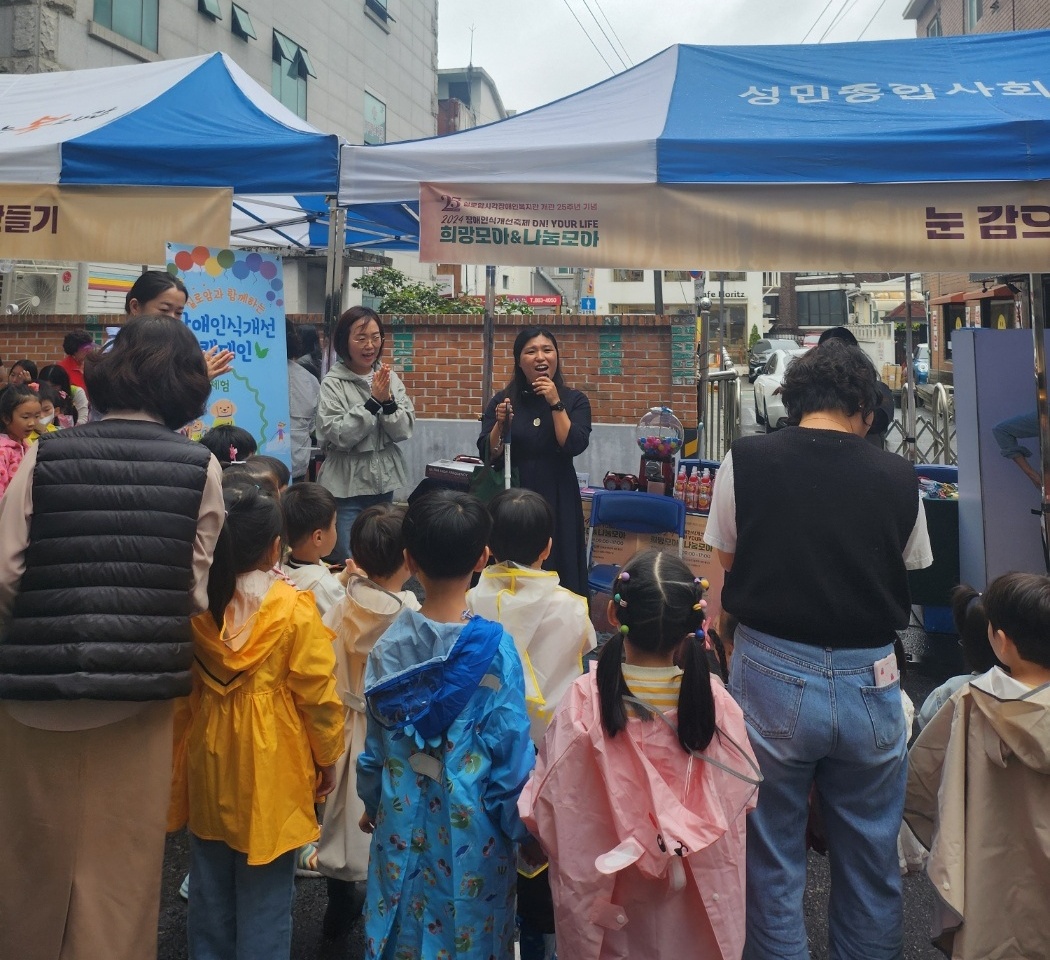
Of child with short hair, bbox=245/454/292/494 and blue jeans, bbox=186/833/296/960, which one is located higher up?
child with short hair, bbox=245/454/292/494

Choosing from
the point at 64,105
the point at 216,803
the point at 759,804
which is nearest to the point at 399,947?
the point at 216,803

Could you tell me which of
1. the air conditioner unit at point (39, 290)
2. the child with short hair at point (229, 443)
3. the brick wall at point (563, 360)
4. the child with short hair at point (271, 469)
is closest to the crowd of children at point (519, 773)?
the child with short hair at point (271, 469)

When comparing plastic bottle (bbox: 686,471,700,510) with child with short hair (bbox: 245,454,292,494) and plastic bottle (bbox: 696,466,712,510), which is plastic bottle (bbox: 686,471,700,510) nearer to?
plastic bottle (bbox: 696,466,712,510)

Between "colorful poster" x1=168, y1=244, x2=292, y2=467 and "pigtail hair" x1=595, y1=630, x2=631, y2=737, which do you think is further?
"colorful poster" x1=168, y1=244, x2=292, y2=467

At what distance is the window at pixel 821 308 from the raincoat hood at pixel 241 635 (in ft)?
107

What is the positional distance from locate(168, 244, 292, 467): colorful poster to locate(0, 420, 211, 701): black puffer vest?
2227mm

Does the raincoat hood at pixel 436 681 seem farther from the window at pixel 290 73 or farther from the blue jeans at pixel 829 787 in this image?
the window at pixel 290 73

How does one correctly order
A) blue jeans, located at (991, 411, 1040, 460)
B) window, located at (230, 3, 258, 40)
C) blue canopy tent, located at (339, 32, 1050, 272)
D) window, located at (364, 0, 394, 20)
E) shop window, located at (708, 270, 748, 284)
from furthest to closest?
window, located at (364, 0, 394, 20)
window, located at (230, 3, 258, 40)
blue jeans, located at (991, 411, 1040, 460)
shop window, located at (708, 270, 748, 284)
blue canopy tent, located at (339, 32, 1050, 272)

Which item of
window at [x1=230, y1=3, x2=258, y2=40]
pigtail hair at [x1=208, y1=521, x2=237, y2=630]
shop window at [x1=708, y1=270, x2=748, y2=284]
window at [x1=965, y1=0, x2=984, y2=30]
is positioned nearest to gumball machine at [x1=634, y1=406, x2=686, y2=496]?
shop window at [x1=708, y1=270, x2=748, y2=284]

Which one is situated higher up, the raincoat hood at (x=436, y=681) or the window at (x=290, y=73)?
the window at (x=290, y=73)

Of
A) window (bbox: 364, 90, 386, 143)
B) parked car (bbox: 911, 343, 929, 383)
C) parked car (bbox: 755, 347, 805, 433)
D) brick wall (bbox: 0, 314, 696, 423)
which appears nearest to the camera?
brick wall (bbox: 0, 314, 696, 423)

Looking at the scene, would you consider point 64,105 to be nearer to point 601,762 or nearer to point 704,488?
point 704,488

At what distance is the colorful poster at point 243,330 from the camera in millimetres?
4191

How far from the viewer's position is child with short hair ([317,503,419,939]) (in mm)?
2572
